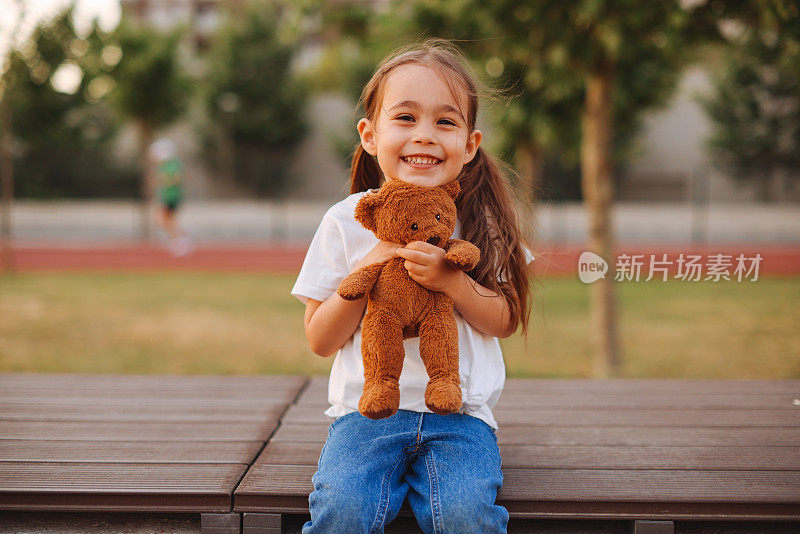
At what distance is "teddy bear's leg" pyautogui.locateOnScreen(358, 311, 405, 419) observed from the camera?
4.96 feet

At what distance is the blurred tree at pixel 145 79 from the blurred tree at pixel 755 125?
1496 cm

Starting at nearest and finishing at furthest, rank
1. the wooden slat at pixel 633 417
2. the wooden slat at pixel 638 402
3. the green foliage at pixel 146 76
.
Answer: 1. the wooden slat at pixel 633 417
2. the wooden slat at pixel 638 402
3. the green foliage at pixel 146 76

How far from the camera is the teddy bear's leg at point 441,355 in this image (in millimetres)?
1506

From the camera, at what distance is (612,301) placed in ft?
15.3

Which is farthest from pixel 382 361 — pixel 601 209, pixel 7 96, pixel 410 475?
pixel 7 96

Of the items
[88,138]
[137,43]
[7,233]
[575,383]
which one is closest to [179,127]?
[88,138]

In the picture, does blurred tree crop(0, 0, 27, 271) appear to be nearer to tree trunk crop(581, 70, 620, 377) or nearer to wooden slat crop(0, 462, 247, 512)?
tree trunk crop(581, 70, 620, 377)

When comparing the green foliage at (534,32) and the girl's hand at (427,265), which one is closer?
the girl's hand at (427,265)

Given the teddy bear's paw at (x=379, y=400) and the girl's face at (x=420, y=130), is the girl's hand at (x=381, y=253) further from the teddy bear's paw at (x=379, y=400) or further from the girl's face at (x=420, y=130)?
the teddy bear's paw at (x=379, y=400)

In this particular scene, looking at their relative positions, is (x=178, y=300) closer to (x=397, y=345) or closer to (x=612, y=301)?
(x=612, y=301)

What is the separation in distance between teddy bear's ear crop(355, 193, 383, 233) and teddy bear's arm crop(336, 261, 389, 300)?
11 cm

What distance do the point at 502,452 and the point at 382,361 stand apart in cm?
64

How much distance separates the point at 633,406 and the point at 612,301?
93.1 inches

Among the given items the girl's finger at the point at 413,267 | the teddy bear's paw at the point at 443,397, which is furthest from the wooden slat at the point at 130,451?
the girl's finger at the point at 413,267
